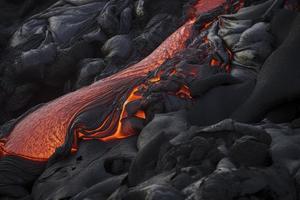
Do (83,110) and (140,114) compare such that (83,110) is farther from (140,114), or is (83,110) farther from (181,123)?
(181,123)

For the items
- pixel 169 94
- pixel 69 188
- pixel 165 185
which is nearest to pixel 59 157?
pixel 69 188

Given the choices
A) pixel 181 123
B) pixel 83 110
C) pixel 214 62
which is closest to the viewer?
pixel 181 123

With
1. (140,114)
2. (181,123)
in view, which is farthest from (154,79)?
(181,123)

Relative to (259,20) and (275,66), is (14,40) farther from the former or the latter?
(275,66)

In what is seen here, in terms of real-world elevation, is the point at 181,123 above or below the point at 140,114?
above

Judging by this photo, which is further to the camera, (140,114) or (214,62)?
(214,62)

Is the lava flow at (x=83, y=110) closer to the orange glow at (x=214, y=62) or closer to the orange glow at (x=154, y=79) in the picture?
the orange glow at (x=154, y=79)

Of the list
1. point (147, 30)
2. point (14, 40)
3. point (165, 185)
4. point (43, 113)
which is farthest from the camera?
point (14, 40)

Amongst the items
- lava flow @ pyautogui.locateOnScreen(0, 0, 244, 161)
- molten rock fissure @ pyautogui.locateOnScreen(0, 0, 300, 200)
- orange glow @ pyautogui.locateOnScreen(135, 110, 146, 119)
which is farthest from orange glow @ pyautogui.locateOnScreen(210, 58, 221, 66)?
orange glow @ pyautogui.locateOnScreen(135, 110, 146, 119)

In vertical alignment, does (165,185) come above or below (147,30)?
above
